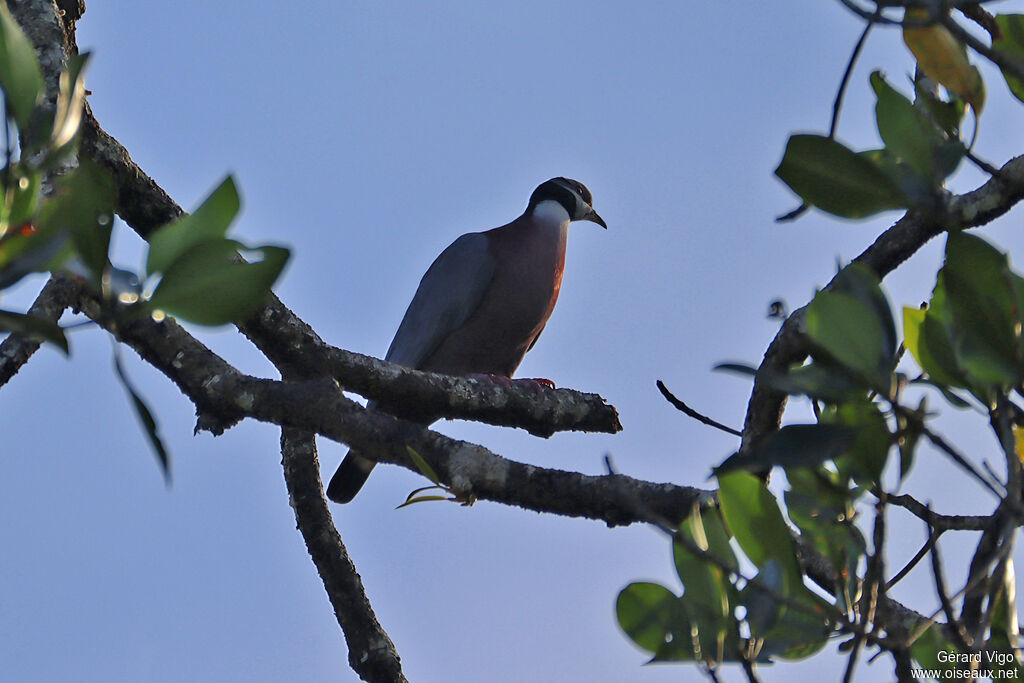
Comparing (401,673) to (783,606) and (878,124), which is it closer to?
(783,606)

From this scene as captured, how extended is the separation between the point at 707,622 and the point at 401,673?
66.1 inches

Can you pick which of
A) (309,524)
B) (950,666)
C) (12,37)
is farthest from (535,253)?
(12,37)

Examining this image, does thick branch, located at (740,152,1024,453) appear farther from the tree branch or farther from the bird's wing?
the bird's wing

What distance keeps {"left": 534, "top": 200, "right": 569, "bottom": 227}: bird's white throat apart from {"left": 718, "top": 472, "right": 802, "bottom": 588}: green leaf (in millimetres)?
3836

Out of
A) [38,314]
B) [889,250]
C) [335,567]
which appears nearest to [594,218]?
[335,567]

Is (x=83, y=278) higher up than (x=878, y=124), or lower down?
lower down

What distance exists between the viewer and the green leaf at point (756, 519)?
1.18 metres

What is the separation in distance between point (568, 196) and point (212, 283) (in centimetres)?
446

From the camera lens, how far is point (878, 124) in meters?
1.15

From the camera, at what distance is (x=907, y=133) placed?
3.69 feet

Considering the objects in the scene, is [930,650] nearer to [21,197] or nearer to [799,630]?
[799,630]

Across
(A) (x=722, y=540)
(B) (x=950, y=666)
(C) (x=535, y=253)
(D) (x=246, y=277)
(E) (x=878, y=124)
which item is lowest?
(B) (x=950, y=666)

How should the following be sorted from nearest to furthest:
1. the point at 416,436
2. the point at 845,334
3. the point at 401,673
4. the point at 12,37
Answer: the point at 12,37 < the point at 845,334 < the point at 416,436 < the point at 401,673

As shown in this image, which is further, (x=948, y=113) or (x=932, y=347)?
(x=948, y=113)
